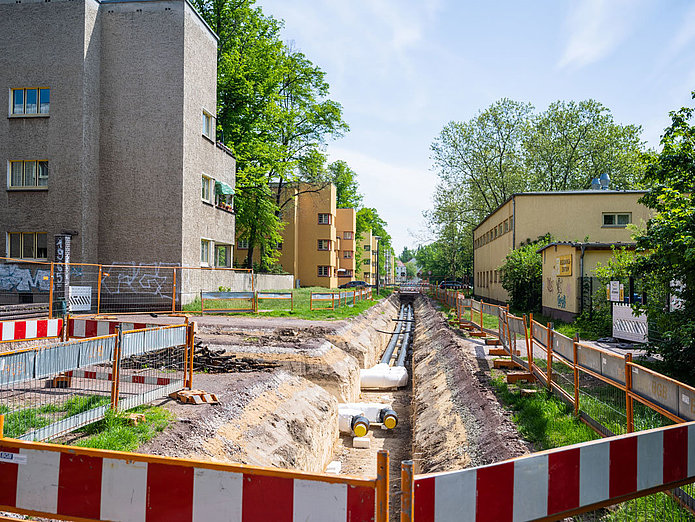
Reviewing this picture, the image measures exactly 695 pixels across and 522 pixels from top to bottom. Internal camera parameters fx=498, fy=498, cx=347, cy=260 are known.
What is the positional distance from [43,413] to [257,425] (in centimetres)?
313

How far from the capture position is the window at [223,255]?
26.6 metres

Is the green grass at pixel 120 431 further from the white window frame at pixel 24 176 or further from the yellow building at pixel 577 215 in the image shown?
the yellow building at pixel 577 215

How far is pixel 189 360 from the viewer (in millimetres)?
8039

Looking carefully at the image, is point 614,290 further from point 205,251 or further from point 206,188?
point 206,188

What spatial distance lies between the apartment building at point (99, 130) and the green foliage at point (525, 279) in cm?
1668

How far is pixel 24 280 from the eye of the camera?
1633 cm

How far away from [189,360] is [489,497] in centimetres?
647

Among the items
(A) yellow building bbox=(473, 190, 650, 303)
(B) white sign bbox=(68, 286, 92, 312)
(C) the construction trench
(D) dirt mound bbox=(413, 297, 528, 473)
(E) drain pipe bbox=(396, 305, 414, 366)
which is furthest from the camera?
(A) yellow building bbox=(473, 190, 650, 303)

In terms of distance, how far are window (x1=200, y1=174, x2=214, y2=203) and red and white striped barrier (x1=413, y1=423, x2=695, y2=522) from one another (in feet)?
75.9

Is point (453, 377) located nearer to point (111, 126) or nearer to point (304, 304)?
point (304, 304)

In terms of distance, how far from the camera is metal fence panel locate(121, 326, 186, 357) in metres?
6.31

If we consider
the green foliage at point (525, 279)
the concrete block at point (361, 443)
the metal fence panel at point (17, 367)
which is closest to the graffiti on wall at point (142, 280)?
the concrete block at point (361, 443)

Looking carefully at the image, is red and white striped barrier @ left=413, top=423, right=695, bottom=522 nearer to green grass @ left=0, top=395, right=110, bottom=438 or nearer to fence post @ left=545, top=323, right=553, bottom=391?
green grass @ left=0, top=395, right=110, bottom=438

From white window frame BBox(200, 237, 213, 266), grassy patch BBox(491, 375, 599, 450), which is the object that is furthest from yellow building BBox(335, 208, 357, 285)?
grassy patch BBox(491, 375, 599, 450)
